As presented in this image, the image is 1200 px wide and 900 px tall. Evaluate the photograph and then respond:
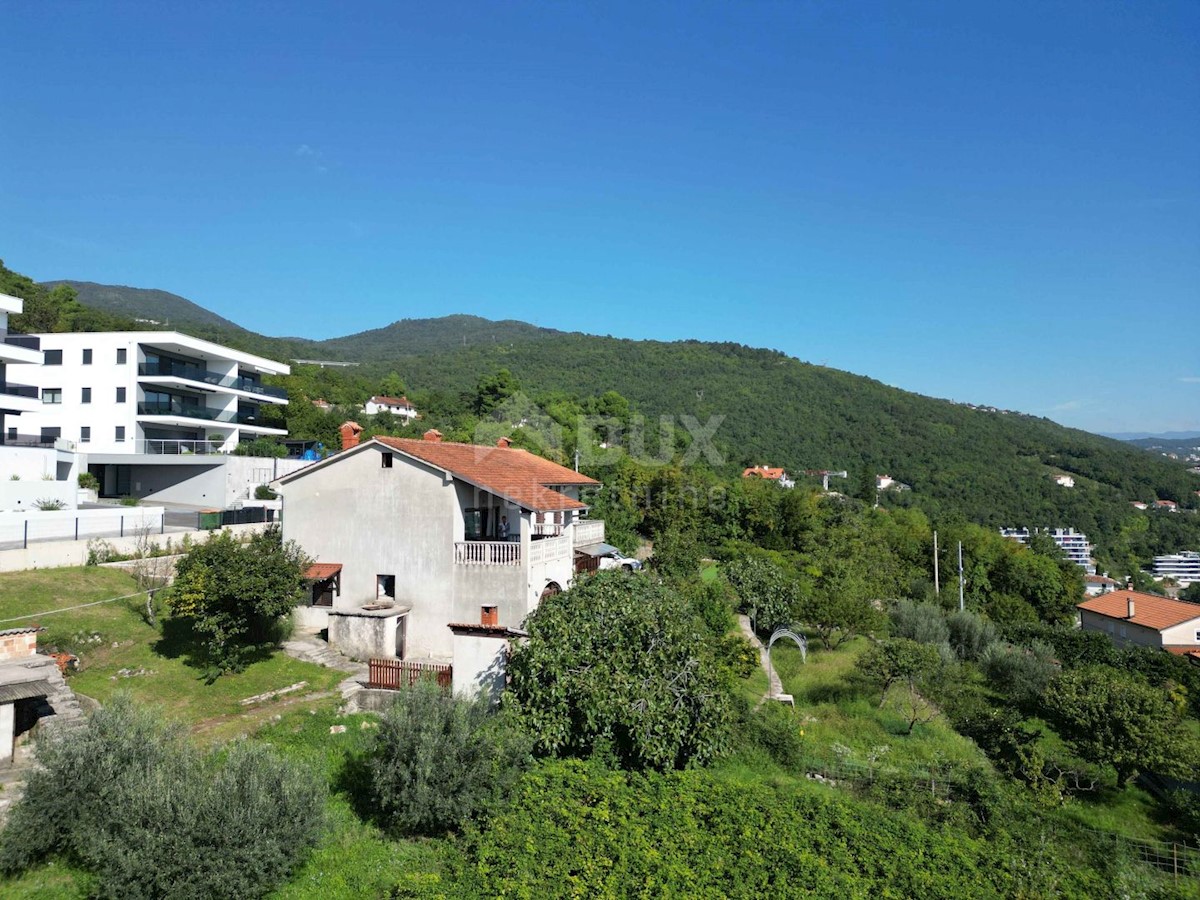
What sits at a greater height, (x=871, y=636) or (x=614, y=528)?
(x=614, y=528)

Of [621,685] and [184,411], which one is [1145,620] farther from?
[184,411]

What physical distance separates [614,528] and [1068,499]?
83.8 metres

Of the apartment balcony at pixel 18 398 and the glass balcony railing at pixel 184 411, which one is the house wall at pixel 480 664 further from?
the glass balcony railing at pixel 184 411

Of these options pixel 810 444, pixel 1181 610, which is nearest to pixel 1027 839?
pixel 1181 610

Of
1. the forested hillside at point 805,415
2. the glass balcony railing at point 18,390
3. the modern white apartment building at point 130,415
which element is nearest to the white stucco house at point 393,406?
the forested hillside at point 805,415

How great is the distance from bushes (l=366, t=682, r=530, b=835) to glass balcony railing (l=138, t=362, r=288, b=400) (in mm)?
34308

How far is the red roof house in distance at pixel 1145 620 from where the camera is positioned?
37.9m

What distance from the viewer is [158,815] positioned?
296 inches

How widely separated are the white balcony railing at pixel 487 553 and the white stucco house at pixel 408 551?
27 millimetres

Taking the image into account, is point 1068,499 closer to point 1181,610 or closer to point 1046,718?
point 1181,610

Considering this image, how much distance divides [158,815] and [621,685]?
6.73 metres

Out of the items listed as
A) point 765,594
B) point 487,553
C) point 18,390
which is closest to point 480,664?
point 487,553

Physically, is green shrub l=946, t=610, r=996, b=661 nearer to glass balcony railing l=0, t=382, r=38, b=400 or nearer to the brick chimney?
the brick chimney

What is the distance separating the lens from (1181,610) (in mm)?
39125
